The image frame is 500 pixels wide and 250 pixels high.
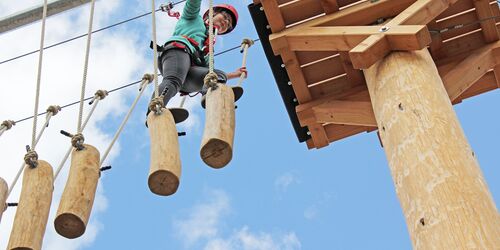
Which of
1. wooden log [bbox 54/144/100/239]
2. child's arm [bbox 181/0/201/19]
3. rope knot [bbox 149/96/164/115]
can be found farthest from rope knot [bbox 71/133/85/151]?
child's arm [bbox 181/0/201/19]

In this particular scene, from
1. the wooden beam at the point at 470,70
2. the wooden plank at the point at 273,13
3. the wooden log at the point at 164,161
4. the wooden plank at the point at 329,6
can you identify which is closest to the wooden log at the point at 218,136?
the wooden log at the point at 164,161

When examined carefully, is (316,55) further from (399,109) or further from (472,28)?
(399,109)

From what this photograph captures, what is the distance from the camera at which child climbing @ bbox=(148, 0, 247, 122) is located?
4715mm

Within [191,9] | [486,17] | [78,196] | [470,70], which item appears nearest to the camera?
[78,196]

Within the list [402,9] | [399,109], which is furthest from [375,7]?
[399,109]

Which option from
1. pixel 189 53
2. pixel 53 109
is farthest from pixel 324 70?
pixel 53 109

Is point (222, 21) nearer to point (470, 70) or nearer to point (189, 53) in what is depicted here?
point (189, 53)

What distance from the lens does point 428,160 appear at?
2797 millimetres

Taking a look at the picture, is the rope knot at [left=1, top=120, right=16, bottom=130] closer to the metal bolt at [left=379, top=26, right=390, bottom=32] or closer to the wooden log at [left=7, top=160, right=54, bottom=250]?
the wooden log at [left=7, top=160, right=54, bottom=250]

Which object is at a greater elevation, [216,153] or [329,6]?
[329,6]

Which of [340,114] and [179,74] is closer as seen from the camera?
[340,114]

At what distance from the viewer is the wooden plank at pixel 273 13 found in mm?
3861

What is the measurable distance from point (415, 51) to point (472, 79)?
0.62 meters

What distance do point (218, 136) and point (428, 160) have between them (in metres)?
0.78
